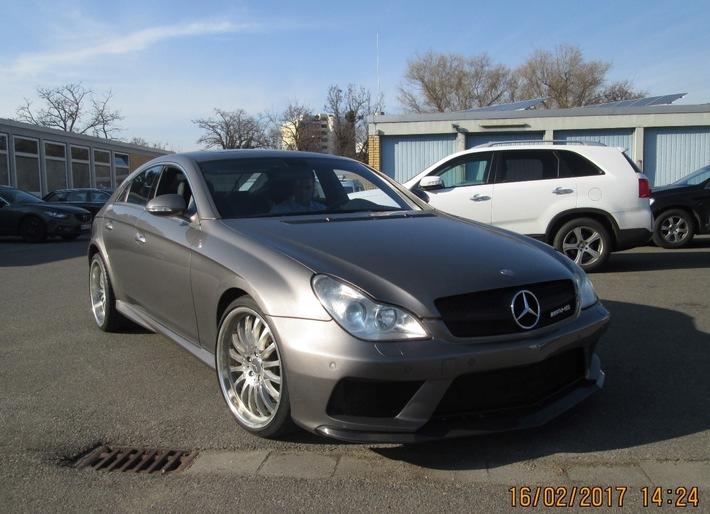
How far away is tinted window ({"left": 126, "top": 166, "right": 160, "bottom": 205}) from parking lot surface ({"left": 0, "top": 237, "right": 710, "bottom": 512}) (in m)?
1.21

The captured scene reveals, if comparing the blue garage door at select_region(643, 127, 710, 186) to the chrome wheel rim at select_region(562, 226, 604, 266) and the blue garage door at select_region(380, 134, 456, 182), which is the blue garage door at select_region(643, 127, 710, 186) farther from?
the chrome wheel rim at select_region(562, 226, 604, 266)

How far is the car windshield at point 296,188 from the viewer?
13.4 ft

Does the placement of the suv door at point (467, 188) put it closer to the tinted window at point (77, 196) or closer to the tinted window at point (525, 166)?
the tinted window at point (525, 166)

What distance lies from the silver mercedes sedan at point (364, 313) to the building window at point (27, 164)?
2731 centimetres

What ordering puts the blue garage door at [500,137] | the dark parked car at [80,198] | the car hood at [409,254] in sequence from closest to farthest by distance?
the car hood at [409,254] < the blue garage door at [500,137] < the dark parked car at [80,198]

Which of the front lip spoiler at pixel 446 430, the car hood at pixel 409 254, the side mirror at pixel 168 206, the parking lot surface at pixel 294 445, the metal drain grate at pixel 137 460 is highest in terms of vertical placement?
the side mirror at pixel 168 206

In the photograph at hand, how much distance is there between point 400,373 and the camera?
269 centimetres

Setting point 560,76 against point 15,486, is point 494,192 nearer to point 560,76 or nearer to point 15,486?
point 15,486

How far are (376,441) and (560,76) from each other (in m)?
51.0

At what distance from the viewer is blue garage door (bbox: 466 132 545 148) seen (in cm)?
1898

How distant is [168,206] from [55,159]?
30.9 m

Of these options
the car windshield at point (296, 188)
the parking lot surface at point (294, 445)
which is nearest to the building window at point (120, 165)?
the parking lot surface at point (294, 445)

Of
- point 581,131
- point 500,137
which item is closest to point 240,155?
point 500,137

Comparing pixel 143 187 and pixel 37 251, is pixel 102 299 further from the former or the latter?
pixel 37 251
